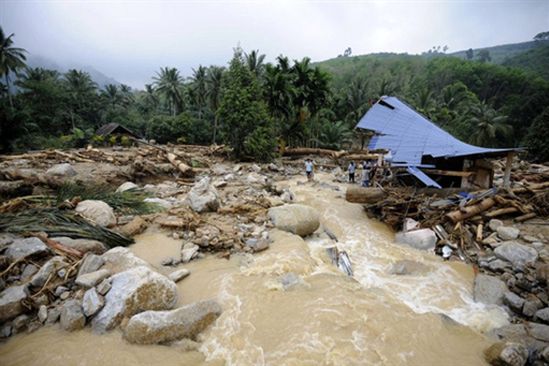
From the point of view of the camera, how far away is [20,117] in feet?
57.1

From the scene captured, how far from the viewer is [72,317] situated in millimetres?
3846

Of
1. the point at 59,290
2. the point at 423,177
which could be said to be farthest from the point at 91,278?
the point at 423,177

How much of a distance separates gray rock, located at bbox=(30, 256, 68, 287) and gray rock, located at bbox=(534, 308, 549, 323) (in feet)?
28.8

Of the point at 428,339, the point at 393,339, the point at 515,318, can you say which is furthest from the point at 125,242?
the point at 515,318

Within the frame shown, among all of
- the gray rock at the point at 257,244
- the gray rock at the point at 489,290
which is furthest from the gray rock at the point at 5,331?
the gray rock at the point at 489,290

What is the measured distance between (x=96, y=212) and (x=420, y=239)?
9244 mm

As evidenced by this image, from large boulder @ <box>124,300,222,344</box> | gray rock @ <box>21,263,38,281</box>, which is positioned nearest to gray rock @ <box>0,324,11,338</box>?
gray rock @ <box>21,263,38,281</box>

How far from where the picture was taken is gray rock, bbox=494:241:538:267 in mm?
6047

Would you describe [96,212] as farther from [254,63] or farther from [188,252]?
[254,63]

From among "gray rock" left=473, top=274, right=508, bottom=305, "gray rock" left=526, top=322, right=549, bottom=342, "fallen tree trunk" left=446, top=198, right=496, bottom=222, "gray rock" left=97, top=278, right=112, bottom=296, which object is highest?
"gray rock" left=97, top=278, right=112, bottom=296

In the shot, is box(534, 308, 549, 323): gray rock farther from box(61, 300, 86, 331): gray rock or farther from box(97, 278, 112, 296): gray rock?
box(61, 300, 86, 331): gray rock

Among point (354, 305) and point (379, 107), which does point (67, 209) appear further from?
point (379, 107)

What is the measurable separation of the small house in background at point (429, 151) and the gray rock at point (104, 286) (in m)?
9.37

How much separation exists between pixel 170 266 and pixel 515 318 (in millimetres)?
7026
